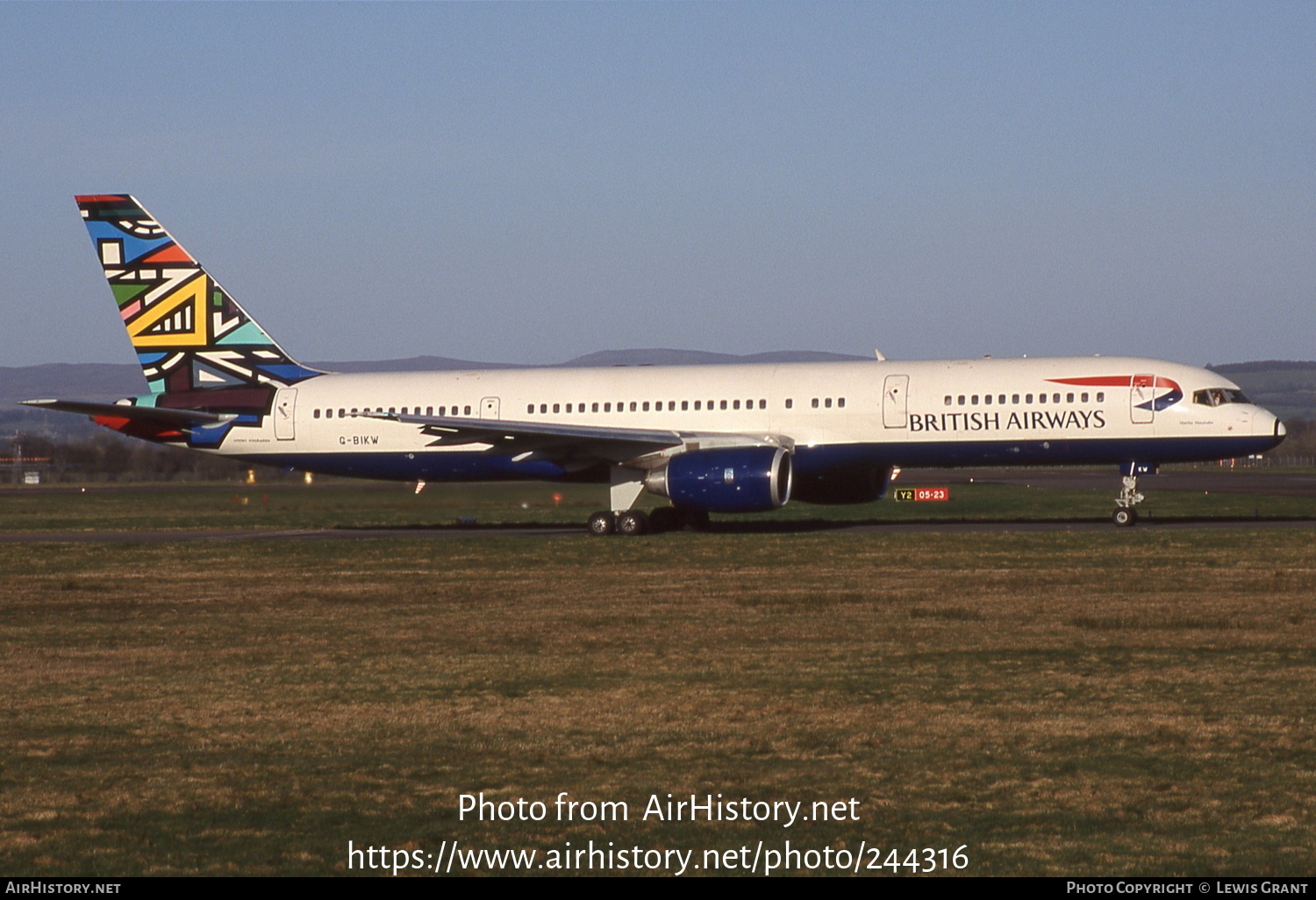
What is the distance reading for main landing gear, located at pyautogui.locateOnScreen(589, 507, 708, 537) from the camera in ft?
113

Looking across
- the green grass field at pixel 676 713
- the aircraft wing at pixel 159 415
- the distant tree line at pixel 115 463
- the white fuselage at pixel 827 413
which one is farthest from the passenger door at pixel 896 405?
the distant tree line at pixel 115 463

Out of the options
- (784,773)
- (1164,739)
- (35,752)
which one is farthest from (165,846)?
(1164,739)

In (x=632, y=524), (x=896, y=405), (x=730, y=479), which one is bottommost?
(x=632, y=524)

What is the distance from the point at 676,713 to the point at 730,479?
1965 cm

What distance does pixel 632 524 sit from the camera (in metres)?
34.4

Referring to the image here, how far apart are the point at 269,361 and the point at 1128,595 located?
988 inches

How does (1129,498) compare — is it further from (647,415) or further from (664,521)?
(647,415)

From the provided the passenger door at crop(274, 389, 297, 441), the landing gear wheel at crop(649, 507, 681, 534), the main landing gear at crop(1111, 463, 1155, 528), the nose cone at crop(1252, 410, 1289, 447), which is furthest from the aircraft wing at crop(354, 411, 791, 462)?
the nose cone at crop(1252, 410, 1289, 447)

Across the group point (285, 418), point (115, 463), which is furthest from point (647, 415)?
point (115, 463)

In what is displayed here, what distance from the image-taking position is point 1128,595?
20312 millimetres

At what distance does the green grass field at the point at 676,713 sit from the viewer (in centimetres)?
862

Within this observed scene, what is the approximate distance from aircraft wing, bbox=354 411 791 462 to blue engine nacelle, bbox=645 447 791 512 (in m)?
1.30

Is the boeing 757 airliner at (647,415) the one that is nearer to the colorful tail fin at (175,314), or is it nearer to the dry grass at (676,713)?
the colorful tail fin at (175,314)

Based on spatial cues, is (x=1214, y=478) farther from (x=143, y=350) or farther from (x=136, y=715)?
(x=136, y=715)
